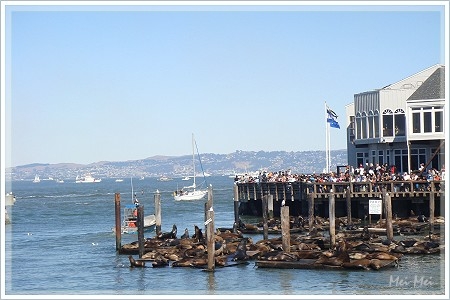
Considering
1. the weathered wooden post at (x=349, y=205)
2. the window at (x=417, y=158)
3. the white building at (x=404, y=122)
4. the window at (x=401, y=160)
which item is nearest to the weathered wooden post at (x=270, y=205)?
the weathered wooden post at (x=349, y=205)

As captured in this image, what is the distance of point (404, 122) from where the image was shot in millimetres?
A: 68062

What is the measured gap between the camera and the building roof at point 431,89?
216 ft

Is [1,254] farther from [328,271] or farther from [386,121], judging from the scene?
[386,121]

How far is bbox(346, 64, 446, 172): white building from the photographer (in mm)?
66000

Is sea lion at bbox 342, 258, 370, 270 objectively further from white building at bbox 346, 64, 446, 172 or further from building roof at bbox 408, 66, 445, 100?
building roof at bbox 408, 66, 445, 100

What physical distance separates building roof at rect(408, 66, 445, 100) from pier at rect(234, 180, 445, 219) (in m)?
8.60

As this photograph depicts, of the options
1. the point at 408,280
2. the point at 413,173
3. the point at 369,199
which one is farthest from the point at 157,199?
the point at 408,280

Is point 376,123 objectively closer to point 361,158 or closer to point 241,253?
point 361,158

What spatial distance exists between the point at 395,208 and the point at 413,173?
11.2 feet

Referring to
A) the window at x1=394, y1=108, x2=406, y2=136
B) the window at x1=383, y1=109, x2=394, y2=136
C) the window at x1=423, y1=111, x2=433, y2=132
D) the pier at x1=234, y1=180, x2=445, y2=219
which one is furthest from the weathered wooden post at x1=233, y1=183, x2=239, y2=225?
the window at x1=423, y1=111, x2=433, y2=132

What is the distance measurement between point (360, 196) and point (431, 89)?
36.3 feet

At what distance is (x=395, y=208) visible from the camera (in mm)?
61469

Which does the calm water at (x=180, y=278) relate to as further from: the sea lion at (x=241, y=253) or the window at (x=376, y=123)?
the window at (x=376, y=123)

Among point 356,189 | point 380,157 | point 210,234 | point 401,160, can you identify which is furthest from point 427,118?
point 210,234
